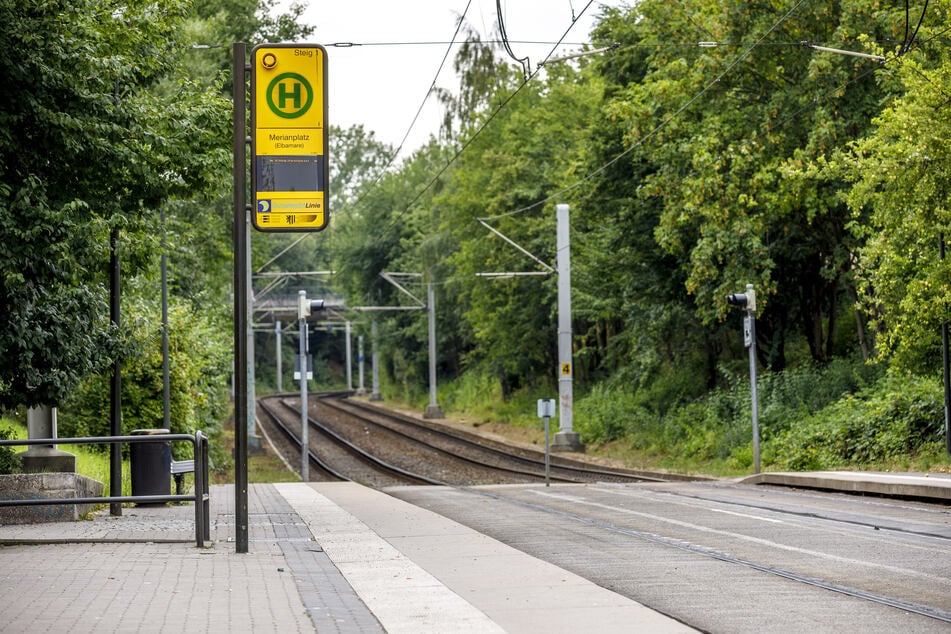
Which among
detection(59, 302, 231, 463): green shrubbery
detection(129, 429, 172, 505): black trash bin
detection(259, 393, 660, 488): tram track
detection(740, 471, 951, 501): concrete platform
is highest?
detection(59, 302, 231, 463): green shrubbery

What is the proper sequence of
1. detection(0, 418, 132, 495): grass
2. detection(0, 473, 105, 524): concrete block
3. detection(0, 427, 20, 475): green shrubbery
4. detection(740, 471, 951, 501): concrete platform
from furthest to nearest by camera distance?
detection(0, 418, 132, 495): grass
detection(740, 471, 951, 501): concrete platform
detection(0, 427, 20, 475): green shrubbery
detection(0, 473, 105, 524): concrete block

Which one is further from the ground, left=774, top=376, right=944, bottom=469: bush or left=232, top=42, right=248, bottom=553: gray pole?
left=232, top=42, right=248, bottom=553: gray pole

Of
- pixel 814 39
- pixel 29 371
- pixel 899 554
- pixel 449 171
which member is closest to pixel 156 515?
pixel 29 371

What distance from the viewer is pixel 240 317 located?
449 inches

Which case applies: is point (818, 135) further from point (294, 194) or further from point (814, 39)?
point (294, 194)

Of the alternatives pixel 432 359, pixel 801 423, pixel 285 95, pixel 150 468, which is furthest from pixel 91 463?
pixel 432 359

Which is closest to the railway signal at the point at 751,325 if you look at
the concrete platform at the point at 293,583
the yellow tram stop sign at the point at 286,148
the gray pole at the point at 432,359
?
the concrete platform at the point at 293,583

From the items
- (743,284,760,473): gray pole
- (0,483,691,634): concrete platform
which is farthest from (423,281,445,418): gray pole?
(0,483,691,634): concrete platform

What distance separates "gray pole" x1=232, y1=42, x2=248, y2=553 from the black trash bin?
5325mm

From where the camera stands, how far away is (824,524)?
14430mm

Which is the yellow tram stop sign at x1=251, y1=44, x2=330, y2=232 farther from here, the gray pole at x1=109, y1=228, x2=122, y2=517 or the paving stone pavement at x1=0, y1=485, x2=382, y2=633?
the gray pole at x1=109, y1=228, x2=122, y2=517

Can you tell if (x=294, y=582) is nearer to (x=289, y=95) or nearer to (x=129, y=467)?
(x=289, y=95)

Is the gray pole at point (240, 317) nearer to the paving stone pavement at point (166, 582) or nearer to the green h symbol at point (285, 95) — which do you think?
the green h symbol at point (285, 95)

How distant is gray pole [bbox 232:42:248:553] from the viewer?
442 inches
